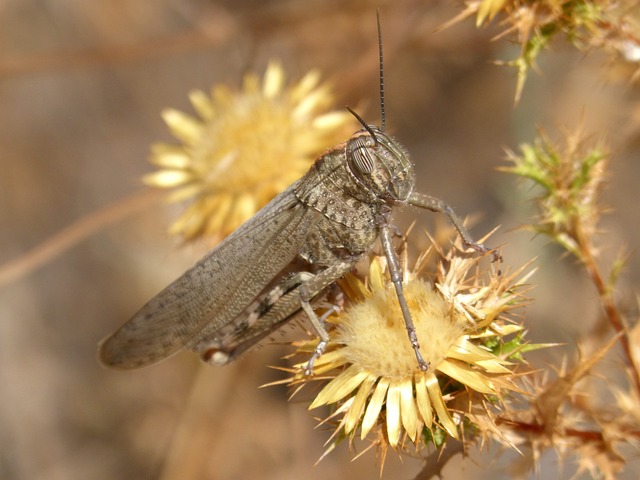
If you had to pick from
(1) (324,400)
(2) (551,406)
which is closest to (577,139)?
(2) (551,406)

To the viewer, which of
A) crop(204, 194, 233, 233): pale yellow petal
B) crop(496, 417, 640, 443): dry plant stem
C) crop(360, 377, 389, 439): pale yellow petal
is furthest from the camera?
crop(204, 194, 233, 233): pale yellow petal

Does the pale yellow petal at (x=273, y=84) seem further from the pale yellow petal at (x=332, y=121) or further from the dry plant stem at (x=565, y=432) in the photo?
the dry plant stem at (x=565, y=432)

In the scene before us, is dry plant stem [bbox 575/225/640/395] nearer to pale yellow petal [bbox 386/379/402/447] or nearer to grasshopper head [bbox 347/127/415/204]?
grasshopper head [bbox 347/127/415/204]

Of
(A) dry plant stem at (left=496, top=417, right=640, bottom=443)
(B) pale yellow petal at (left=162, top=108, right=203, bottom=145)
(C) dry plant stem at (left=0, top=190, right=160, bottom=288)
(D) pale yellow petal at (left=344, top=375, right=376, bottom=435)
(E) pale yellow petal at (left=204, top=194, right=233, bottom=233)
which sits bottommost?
(A) dry plant stem at (left=496, top=417, right=640, bottom=443)

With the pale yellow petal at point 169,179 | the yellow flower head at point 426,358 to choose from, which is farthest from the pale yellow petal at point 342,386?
the pale yellow petal at point 169,179

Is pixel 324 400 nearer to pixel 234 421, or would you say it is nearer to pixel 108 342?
pixel 108 342

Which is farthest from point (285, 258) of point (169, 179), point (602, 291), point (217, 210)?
point (602, 291)

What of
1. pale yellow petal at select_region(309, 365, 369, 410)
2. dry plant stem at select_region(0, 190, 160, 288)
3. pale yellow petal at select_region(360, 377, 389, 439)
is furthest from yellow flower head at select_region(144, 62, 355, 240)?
pale yellow petal at select_region(360, 377, 389, 439)
